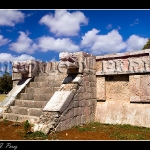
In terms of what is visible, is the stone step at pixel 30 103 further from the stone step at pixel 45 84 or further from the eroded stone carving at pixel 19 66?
the eroded stone carving at pixel 19 66

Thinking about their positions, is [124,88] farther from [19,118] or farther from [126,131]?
[19,118]

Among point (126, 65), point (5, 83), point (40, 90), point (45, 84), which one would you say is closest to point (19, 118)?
point (40, 90)

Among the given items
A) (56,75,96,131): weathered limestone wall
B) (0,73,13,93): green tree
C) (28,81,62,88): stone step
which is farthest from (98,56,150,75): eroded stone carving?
(0,73,13,93): green tree

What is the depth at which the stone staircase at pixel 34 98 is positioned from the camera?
6281mm

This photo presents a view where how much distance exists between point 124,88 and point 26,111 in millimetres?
3416

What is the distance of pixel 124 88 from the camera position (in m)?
6.79

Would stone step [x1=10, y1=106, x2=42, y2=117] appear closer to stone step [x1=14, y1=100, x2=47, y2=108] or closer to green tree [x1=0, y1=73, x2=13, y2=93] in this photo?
stone step [x1=14, y1=100, x2=47, y2=108]

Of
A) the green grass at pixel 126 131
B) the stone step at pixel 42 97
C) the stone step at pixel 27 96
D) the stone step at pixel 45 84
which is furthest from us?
the stone step at pixel 45 84

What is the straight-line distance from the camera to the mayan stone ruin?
19.3 feet

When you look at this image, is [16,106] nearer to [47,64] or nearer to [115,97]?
[47,64]

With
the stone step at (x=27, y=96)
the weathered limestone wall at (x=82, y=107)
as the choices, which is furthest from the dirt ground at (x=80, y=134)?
the stone step at (x=27, y=96)

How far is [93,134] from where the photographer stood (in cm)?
519

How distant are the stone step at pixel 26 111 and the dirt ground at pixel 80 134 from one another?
529mm
